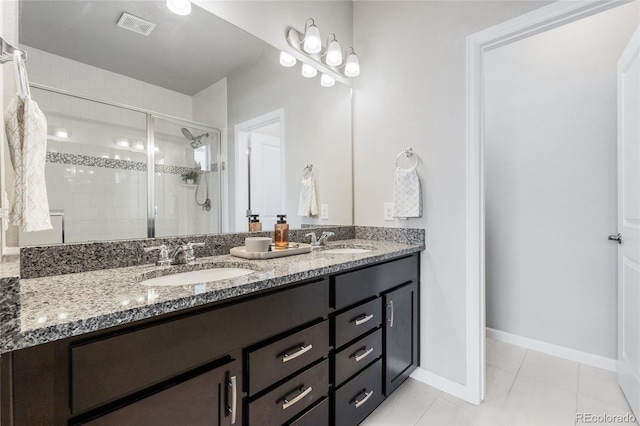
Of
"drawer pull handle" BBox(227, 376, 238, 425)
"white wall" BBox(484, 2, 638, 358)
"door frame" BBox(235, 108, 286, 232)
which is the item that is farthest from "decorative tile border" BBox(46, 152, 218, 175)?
"white wall" BBox(484, 2, 638, 358)

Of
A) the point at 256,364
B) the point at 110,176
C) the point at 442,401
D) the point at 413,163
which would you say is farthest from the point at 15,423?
the point at 413,163

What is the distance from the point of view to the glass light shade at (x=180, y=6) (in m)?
1.36

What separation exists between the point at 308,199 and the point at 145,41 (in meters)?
1.19

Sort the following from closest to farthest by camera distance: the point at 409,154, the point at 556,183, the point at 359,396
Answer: the point at 359,396 < the point at 409,154 < the point at 556,183

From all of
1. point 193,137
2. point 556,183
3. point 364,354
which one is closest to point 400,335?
point 364,354

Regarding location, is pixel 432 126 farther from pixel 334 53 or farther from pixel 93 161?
pixel 93 161

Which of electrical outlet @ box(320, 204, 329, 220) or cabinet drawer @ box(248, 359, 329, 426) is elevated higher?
electrical outlet @ box(320, 204, 329, 220)

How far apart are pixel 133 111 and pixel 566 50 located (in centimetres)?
274

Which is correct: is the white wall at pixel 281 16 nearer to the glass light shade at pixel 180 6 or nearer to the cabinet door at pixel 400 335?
the glass light shade at pixel 180 6

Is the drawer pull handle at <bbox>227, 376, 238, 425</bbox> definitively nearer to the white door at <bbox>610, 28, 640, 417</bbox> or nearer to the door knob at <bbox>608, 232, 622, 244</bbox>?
the white door at <bbox>610, 28, 640, 417</bbox>

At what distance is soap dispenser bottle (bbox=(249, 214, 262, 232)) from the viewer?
5.53 feet

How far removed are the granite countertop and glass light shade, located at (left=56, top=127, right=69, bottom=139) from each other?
487mm

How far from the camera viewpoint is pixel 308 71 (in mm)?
2023

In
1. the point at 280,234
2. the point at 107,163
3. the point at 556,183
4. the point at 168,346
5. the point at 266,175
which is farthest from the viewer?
the point at 556,183
